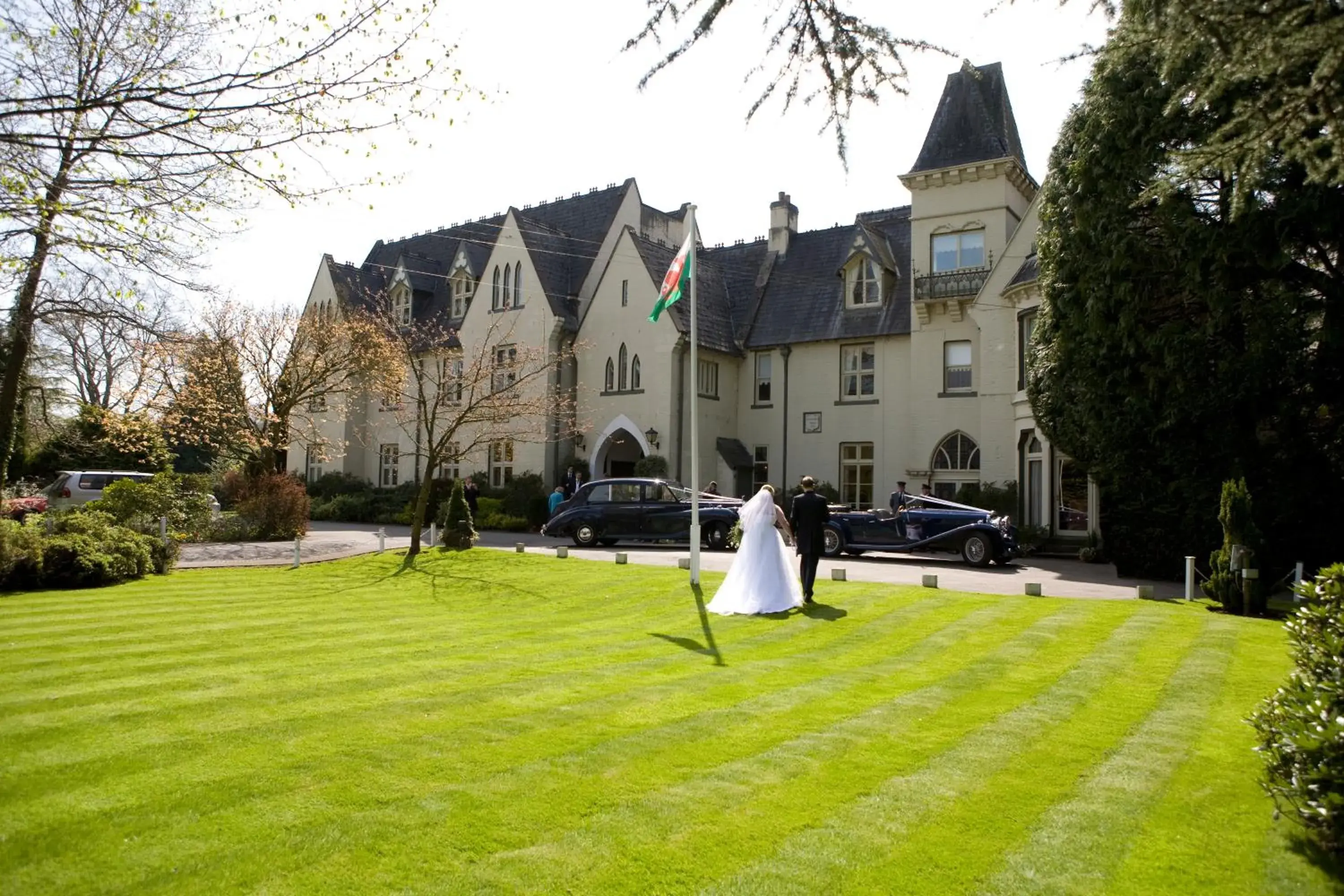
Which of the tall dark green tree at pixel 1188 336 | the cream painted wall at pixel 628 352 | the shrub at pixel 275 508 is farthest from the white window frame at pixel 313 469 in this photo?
the tall dark green tree at pixel 1188 336

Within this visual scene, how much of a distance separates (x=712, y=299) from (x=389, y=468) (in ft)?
59.2

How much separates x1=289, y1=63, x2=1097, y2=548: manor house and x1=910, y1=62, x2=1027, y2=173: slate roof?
0.07 metres

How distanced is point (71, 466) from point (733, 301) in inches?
1124

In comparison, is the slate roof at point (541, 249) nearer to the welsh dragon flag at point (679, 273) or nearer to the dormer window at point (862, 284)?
the dormer window at point (862, 284)

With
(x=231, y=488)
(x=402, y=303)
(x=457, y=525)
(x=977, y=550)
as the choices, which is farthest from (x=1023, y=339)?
(x=402, y=303)

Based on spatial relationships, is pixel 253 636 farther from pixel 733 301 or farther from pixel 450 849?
pixel 733 301

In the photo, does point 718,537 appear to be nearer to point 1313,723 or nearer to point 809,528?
point 809,528

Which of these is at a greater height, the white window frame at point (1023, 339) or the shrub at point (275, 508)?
the white window frame at point (1023, 339)

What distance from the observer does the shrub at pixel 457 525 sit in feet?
66.1

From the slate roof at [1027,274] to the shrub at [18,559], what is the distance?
21.8 meters

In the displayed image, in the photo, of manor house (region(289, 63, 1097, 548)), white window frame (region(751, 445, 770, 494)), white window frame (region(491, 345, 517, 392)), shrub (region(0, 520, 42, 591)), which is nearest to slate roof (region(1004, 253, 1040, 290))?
manor house (region(289, 63, 1097, 548))

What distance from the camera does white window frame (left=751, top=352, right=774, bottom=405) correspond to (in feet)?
105

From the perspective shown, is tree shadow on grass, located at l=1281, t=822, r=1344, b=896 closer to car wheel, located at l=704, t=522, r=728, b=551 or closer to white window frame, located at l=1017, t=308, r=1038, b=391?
car wheel, located at l=704, t=522, r=728, b=551

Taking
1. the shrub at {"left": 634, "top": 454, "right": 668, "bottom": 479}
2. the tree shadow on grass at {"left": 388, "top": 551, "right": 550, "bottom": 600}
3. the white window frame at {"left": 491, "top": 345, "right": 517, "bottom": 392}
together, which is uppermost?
the white window frame at {"left": 491, "top": 345, "right": 517, "bottom": 392}
